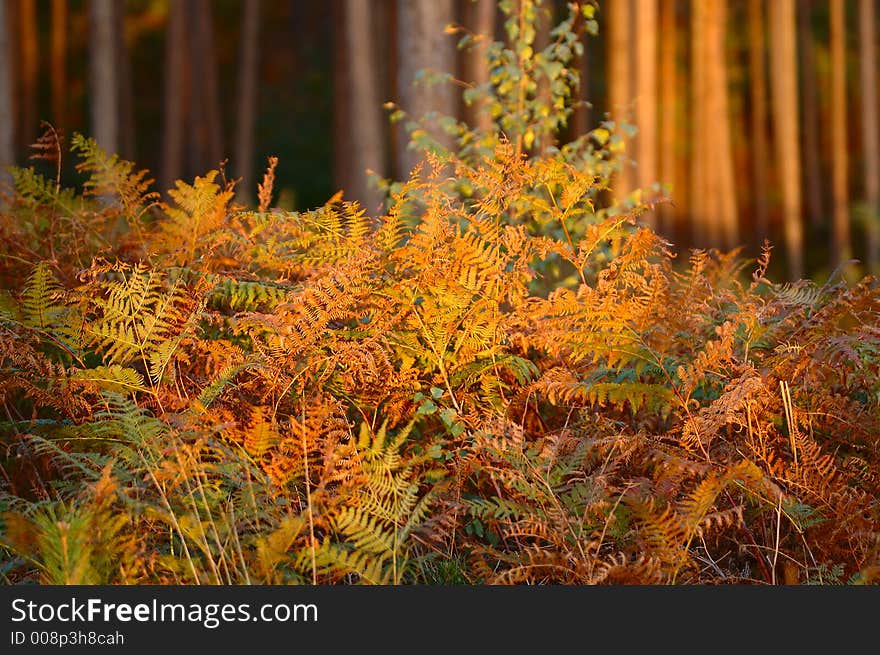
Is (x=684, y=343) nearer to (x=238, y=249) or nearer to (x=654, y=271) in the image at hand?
(x=654, y=271)

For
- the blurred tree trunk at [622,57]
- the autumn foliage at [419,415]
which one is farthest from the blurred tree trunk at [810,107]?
the autumn foliage at [419,415]

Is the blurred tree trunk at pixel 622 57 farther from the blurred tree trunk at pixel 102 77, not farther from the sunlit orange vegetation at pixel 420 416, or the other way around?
the sunlit orange vegetation at pixel 420 416

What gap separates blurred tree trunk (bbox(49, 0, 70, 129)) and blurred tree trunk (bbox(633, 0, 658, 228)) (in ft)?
53.4

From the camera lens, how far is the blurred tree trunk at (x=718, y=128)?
781 inches

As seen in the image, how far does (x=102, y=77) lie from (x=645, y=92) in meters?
8.40

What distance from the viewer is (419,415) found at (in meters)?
4.64

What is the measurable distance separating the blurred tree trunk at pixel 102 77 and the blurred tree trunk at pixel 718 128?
1081cm

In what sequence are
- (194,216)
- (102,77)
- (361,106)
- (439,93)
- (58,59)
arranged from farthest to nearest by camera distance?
(58,59), (361,106), (102,77), (439,93), (194,216)

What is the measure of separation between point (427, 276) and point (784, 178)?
17969 mm

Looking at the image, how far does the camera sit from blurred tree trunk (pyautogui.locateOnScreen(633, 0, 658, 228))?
1700 centimetres

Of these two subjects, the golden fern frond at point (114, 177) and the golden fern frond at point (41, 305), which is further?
the golden fern frond at point (114, 177)

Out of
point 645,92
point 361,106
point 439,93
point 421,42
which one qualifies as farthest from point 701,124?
point 439,93

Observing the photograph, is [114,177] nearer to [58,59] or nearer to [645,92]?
[645,92]

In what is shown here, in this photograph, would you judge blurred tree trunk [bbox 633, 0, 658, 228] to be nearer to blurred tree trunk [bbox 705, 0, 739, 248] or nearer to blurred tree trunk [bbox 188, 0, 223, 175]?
blurred tree trunk [bbox 705, 0, 739, 248]
